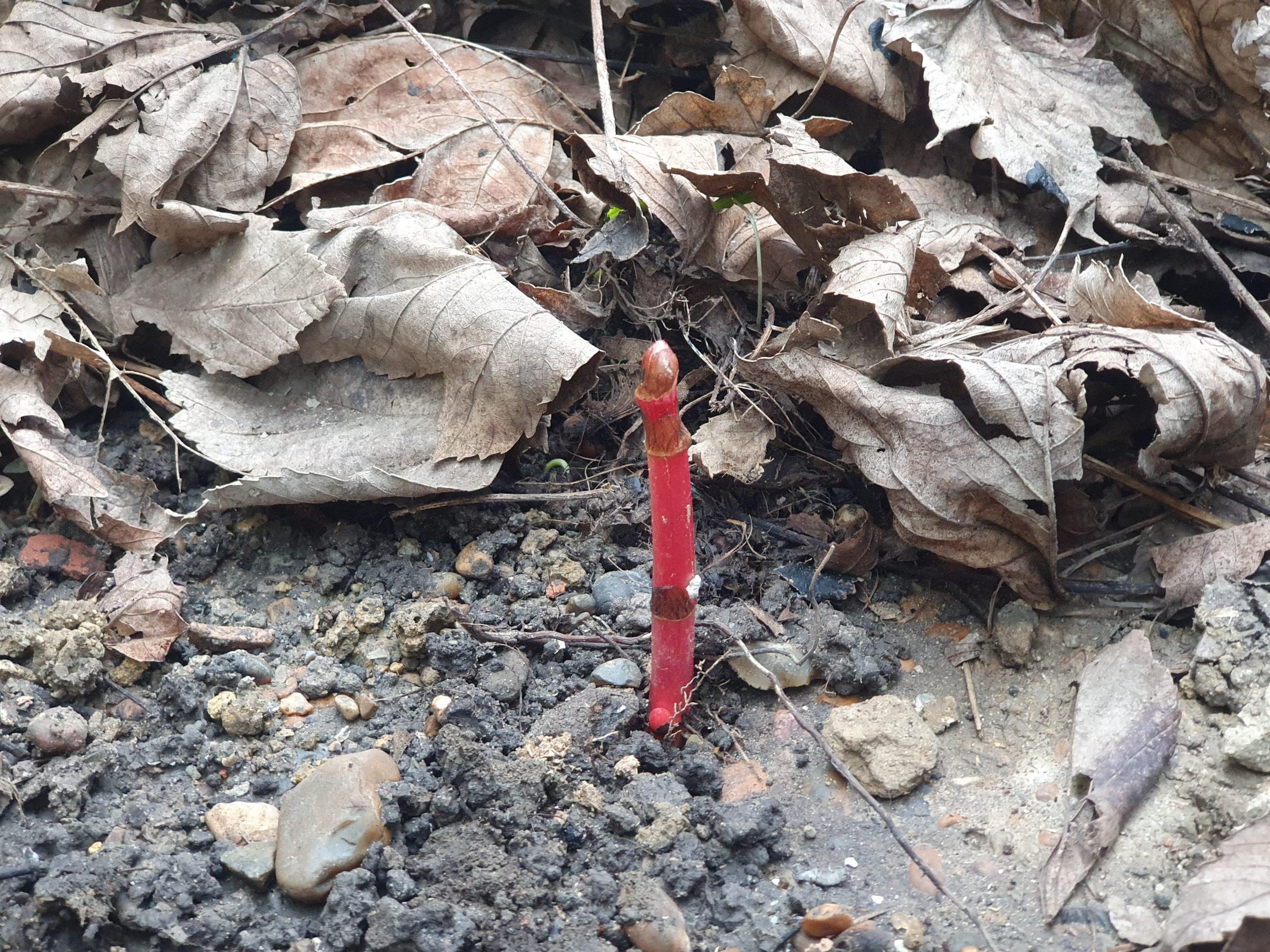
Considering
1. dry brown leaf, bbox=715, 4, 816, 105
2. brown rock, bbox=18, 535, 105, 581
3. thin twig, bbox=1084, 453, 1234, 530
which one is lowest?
brown rock, bbox=18, 535, 105, 581

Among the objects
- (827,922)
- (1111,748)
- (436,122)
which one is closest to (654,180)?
(436,122)

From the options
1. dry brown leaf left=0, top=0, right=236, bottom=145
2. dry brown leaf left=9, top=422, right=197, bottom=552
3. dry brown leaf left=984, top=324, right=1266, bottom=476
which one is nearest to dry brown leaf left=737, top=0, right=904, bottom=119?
dry brown leaf left=984, top=324, right=1266, bottom=476

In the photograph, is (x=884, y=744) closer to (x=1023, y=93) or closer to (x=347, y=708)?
(x=347, y=708)

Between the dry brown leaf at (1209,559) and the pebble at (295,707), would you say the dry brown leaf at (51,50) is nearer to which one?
the pebble at (295,707)

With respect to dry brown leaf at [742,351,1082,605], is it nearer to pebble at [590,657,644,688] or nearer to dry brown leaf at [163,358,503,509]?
pebble at [590,657,644,688]

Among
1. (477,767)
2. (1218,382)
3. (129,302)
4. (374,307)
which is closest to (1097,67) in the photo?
(1218,382)
